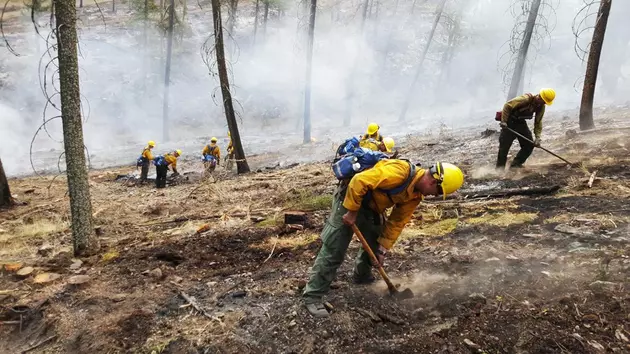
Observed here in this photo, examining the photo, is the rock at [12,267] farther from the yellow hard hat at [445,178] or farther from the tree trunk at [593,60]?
the tree trunk at [593,60]

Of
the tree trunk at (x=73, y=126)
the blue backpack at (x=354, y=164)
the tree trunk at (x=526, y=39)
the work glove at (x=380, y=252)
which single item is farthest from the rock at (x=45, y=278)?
the tree trunk at (x=526, y=39)

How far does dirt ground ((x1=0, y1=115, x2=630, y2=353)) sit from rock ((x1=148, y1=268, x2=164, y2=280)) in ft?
0.05

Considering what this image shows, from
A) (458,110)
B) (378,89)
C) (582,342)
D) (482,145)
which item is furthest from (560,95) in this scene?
(582,342)

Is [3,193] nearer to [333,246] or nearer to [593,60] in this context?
[333,246]

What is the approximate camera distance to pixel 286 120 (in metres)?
31.5

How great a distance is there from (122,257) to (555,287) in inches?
204

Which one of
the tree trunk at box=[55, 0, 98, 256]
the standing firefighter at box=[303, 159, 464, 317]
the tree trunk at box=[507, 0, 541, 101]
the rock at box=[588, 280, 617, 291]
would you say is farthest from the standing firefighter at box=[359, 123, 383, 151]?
the tree trunk at box=[507, 0, 541, 101]

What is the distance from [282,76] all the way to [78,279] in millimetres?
30834

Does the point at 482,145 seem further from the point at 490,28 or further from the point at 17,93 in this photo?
the point at 490,28

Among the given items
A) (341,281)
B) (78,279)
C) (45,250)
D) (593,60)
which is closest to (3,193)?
(45,250)

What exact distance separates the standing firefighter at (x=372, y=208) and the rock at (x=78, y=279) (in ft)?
8.81

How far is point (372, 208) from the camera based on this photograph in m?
3.96

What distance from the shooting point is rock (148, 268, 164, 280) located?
477cm

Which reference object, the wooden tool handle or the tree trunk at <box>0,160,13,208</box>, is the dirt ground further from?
the tree trunk at <box>0,160,13,208</box>
